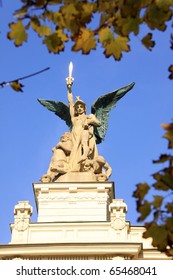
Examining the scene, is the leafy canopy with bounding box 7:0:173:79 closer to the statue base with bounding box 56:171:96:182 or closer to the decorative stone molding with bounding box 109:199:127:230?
the decorative stone molding with bounding box 109:199:127:230

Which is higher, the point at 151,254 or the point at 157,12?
Answer: the point at 151,254

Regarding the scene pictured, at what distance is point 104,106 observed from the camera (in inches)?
1470

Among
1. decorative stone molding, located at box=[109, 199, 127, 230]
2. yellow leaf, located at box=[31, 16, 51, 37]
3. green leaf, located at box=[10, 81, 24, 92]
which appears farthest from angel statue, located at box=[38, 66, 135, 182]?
yellow leaf, located at box=[31, 16, 51, 37]

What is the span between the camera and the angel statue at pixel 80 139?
1297 inches

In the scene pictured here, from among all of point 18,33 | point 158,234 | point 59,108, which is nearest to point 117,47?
point 18,33

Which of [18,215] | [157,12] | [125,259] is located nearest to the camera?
[157,12]

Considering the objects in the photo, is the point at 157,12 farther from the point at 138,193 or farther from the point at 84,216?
the point at 84,216

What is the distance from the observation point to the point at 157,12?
634 cm

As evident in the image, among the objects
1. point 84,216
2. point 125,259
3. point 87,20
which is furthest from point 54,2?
point 84,216

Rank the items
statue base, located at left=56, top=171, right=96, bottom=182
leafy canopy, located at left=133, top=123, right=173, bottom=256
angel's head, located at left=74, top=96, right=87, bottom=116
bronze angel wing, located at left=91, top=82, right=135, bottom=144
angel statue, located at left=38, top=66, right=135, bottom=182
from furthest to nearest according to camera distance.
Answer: bronze angel wing, located at left=91, top=82, right=135, bottom=144 < angel's head, located at left=74, top=96, right=87, bottom=116 < angel statue, located at left=38, top=66, right=135, bottom=182 < statue base, located at left=56, top=171, right=96, bottom=182 < leafy canopy, located at left=133, top=123, right=173, bottom=256

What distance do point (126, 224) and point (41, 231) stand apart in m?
3.45

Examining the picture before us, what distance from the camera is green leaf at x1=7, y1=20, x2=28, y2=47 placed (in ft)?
21.1

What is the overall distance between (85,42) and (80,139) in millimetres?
27562

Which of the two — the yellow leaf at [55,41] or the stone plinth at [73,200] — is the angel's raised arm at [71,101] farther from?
the yellow leaf at [55,41]
